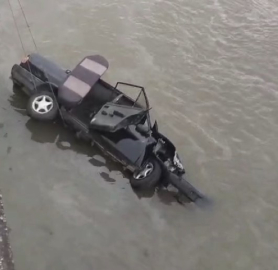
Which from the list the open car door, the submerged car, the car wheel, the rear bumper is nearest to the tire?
the submerged car

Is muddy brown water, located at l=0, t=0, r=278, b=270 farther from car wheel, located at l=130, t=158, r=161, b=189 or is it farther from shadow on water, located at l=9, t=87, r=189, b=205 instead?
car wheel, located at l=130, t=158, r=161, b=189

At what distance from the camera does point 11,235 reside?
32.4ft

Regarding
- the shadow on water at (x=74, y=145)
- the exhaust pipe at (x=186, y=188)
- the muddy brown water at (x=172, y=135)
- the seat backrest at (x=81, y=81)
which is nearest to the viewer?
the muddy brown water at (x=172, y=135)

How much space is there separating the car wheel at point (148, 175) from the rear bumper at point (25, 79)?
130 inches

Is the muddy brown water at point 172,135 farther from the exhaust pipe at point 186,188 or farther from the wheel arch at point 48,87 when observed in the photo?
the wheel arch at point 48,87

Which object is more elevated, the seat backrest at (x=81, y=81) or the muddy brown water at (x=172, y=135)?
the seat backrest at (x=81, y=81)

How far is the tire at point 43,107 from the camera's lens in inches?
451

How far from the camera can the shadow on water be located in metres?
11.3

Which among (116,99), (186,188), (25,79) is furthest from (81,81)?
(186,188)

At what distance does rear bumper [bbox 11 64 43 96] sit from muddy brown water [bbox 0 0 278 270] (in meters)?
0.60

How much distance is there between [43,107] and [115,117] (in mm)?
1909

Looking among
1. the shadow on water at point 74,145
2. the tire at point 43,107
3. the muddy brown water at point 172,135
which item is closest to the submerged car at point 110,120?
the tire at point 43,107

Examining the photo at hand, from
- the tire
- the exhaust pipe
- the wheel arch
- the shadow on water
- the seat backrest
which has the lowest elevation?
the shadow on water

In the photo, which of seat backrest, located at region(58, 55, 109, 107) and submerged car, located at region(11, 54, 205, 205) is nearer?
submerged car, located at region(11, 54, 205, 205)
